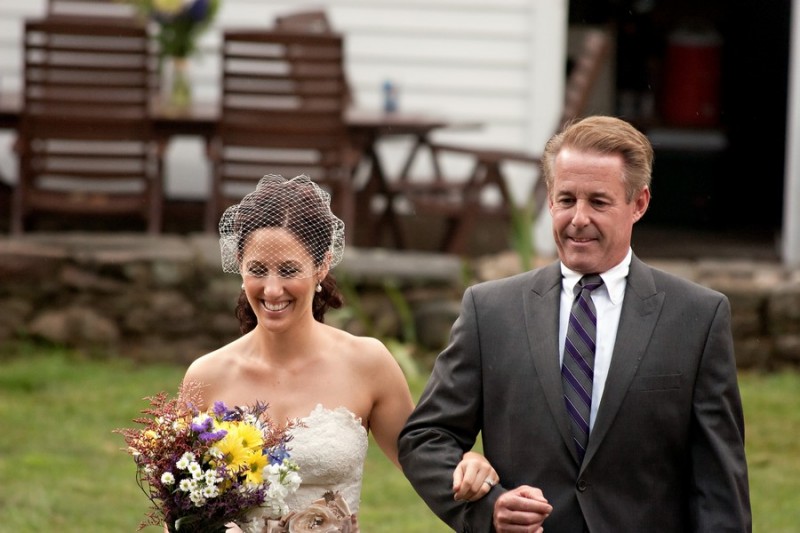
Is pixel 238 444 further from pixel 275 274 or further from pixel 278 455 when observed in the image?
pixel 275 274

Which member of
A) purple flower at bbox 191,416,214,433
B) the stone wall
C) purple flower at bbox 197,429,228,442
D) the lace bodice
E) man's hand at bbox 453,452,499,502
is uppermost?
purple flower at bbox 191,416,214,433

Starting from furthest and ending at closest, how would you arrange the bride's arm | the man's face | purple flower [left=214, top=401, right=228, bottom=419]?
the bride's arm
purple flower [left=214, top=401, right=228, bottom=419]
the man's face

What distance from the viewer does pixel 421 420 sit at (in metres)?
3.58

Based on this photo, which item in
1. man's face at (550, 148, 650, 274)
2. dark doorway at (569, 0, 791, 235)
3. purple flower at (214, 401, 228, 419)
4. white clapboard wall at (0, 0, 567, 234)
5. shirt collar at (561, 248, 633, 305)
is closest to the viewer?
man's face at (550, 148, 650, 274)

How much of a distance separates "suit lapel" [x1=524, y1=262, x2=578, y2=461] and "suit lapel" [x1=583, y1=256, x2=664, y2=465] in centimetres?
9

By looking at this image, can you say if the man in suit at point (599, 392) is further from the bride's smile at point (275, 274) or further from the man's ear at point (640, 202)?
the bride's smile at point (275, 274)

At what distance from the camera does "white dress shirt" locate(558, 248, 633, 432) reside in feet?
11.2

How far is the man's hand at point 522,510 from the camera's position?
10.7 feet

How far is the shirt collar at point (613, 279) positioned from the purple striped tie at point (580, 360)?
19mm

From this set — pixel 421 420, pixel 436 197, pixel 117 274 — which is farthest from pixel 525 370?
pixel 436 197

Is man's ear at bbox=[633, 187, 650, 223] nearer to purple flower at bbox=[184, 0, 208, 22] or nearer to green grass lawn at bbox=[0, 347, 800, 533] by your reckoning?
green grass lawn at bbox=[0, 347, 800, 533]

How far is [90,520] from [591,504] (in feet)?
11.4

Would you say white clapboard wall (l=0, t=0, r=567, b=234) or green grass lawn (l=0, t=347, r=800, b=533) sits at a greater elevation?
white clapboard wall (l=0, t=0, r=567, b=234)

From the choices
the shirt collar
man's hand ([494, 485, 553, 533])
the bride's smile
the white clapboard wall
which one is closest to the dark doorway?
the white clapboard wall
